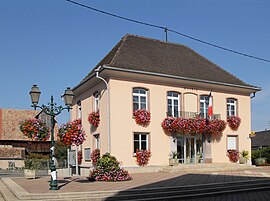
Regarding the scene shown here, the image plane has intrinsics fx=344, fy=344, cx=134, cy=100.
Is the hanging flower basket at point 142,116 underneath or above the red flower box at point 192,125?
above

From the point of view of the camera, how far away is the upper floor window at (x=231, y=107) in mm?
23641

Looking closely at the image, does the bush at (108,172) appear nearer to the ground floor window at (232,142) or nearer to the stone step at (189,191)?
the stone step at (189,191)

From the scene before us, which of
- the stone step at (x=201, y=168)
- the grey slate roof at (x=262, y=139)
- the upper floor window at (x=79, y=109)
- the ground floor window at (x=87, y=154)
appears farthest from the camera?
the grey slate roof at (x=262, y=139)

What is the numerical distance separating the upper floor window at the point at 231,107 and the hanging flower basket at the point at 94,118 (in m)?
9.16

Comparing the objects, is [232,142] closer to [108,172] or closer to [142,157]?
[142,157]

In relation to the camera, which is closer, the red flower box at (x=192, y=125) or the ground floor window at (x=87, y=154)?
the red flower box at (x=192, y=125)

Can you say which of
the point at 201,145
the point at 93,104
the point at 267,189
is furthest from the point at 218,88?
the point at 267,189

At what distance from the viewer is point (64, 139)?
13.5 meters

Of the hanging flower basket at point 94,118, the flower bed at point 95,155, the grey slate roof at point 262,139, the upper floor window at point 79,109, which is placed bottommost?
the grey slate roof at point 262,139

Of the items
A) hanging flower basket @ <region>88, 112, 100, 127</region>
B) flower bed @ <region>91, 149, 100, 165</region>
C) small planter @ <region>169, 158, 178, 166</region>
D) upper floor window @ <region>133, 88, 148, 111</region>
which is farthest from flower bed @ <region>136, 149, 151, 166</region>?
hanging flower basket @ <region>88, 112, 100, 127</region>

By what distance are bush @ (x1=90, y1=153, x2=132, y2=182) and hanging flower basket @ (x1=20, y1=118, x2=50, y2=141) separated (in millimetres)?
3297

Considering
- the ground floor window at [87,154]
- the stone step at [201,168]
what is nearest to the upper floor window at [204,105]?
the stone step at [201,168]

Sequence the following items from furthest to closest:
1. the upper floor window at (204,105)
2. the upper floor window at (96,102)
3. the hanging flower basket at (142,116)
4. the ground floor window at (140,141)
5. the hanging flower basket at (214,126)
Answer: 1. the upper floor window at (204,105)
2. the hanging flower basket at (214,126)
3. the upper floor window at (96,102)
4. the ground floor window at (140,141)
5. the hanging flower basket at (142,116)

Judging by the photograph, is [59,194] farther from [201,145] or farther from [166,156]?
[201,145]
